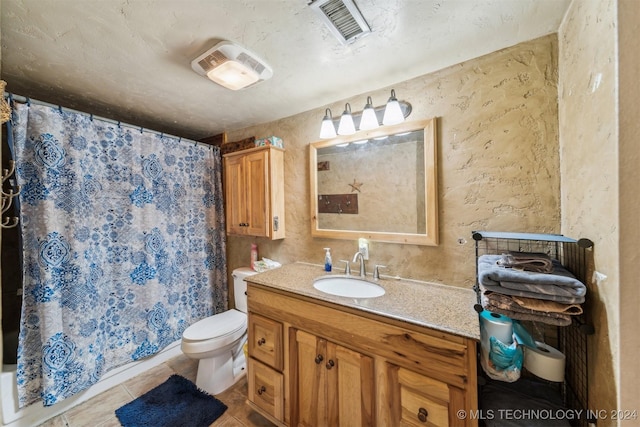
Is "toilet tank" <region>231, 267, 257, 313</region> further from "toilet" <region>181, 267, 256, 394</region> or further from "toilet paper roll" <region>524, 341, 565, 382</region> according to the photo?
"toilet paper roll" <region>524, 341, 565, 382</region>

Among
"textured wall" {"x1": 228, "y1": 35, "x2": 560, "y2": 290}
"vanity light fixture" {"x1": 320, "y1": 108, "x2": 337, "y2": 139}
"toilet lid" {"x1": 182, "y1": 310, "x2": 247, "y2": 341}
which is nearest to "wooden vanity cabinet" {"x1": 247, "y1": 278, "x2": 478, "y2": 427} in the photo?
"toilet lid" {"x1": 182, "y1": 310, "x2": 247, "y2": 341}

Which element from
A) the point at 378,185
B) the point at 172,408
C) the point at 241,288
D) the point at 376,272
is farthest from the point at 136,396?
the point at 378,185

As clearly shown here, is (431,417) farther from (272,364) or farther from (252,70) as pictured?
(252,70)

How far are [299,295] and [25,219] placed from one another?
1716mm

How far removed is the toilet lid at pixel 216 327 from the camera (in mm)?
1632

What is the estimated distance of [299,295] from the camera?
1.22m

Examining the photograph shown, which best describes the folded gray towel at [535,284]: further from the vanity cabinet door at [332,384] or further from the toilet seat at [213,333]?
the toilet seat at [213,333]

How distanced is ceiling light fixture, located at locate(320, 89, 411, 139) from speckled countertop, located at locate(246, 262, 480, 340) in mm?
980

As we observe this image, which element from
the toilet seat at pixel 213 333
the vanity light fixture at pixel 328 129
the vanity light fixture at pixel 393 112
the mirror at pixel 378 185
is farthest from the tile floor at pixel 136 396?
the vanity light fixture at pixel 393 112

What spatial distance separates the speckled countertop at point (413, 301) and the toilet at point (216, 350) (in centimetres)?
49

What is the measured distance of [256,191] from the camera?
1965 millimetres

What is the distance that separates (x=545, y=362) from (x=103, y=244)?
8.61ft

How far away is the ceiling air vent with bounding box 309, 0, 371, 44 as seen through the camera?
89 cm

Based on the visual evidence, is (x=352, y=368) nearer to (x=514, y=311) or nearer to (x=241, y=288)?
(x=514, y=311)
